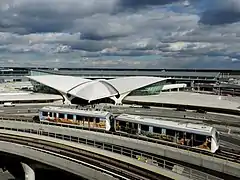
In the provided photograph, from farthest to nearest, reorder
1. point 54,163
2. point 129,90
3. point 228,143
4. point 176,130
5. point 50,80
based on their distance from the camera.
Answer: point 50,80
point 129,90
point 228,143
point 176,130
point 54,163

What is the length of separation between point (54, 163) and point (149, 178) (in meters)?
12.1

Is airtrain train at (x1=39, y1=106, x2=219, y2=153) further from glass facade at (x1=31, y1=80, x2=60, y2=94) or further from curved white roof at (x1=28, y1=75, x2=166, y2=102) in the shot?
glass facade at (x1=31, y1=80, x2=60, y2=94)

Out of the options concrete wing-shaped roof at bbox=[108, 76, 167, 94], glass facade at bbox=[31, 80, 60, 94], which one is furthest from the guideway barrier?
glass facade at bbox=[31, 80, 60, 94]

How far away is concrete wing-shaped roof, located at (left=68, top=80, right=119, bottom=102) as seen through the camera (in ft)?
295

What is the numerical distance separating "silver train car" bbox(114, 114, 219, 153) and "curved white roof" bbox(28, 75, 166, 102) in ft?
146

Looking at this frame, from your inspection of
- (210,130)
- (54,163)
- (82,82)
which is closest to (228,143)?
(210,130)

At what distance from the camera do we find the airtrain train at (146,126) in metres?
36.8

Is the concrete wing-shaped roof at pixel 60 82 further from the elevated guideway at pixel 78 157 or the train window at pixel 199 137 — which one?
the train window at pixel 199 137

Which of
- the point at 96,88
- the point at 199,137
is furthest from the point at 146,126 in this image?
the point at 96,88

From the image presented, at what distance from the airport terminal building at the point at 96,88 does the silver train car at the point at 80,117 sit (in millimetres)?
33310

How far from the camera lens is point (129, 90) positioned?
9475 cm

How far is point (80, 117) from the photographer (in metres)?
51.3

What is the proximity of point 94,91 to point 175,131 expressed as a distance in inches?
2162

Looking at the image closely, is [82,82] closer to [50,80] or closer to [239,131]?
[50,80]
